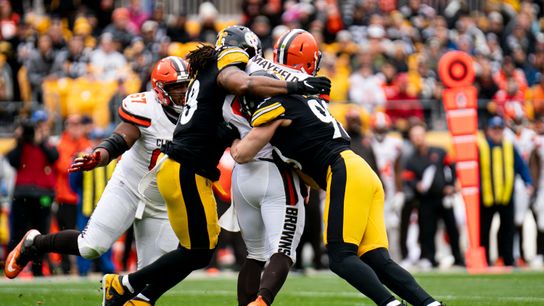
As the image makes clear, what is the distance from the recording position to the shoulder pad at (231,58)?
7.25m

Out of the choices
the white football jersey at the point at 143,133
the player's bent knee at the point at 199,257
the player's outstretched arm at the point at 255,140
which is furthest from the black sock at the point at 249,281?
the white football jersey at the point at 143,133

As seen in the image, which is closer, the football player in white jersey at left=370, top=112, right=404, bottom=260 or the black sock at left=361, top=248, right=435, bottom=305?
the black sock at left=361, top=248, right=435, bottom=305

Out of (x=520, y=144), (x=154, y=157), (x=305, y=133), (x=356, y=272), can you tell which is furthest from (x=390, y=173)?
(x=356, y=272)

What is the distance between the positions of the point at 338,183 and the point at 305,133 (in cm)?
39

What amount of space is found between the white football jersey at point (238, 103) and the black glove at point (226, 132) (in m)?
0.03

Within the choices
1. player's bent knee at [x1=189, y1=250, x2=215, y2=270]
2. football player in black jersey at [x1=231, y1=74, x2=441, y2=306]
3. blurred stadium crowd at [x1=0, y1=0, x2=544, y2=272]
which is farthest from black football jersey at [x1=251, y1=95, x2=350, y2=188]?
blurred stadium crowd at [x1=0, y1=0, x2=544, y2=272]

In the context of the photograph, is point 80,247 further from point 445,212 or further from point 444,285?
point 445,212

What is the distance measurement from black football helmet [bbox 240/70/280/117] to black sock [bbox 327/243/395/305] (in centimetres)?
100

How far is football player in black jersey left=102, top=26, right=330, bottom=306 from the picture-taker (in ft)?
24.1

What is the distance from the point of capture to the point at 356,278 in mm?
6715

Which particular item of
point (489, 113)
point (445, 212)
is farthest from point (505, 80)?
point (445, 212)

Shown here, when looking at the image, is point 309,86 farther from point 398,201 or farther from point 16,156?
point 398,201

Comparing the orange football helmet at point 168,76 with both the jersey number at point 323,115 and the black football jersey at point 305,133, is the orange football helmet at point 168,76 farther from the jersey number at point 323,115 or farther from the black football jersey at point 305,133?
the jersey number at point 323,115

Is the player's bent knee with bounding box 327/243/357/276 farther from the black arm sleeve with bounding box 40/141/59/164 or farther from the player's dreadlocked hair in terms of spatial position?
the black arm sleeve with bounding box 40/141/59/164
